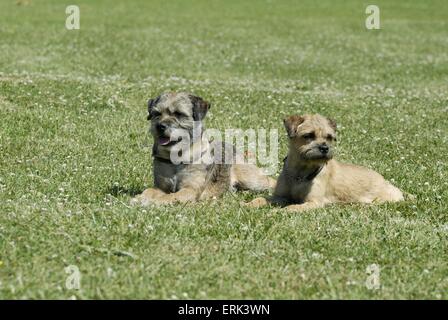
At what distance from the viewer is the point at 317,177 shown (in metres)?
12.8

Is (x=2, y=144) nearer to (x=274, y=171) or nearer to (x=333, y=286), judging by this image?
(x=274, y=171)

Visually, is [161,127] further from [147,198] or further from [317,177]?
[317,177]

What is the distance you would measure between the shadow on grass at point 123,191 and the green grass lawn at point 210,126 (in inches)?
1.2

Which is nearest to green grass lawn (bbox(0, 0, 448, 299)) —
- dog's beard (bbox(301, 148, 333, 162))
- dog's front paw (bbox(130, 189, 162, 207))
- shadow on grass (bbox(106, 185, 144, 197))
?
shadow on grass (bbox(106, 185, 144, 197))

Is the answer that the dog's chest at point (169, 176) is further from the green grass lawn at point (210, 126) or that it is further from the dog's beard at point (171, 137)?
the green grass lawn at point (210, 126)

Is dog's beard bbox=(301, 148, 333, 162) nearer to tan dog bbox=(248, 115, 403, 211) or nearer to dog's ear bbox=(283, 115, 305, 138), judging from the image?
tan dog bbox=(248, 115, 403, 211)

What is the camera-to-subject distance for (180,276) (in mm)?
8828

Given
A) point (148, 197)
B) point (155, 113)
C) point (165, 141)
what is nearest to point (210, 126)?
point (155, 113)

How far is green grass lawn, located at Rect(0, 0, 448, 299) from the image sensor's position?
895 centimetres

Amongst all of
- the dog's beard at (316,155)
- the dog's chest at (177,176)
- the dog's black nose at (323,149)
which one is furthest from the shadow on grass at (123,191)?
the dog's black nose at (323,149)

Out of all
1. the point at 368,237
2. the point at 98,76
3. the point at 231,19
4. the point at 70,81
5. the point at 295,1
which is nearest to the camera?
the point at 368,237
